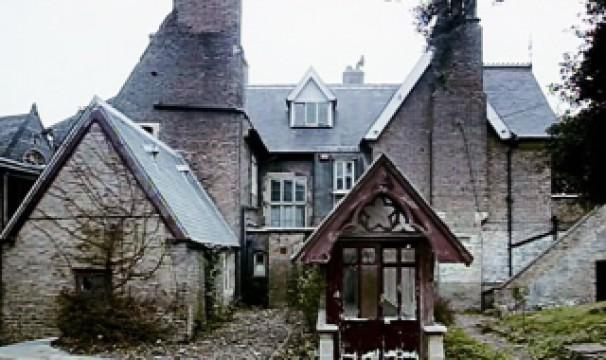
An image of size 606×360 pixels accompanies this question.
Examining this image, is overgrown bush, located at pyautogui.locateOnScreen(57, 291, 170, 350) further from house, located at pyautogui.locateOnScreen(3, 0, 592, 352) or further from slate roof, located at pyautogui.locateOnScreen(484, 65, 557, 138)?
slate roof, located at pyautogui.locateOnScreen(484, 65, 557, 138)

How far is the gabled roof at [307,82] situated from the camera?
120ft

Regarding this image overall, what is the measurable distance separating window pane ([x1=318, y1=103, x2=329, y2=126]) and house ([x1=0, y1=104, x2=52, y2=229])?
13344mm

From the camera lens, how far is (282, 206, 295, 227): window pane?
3641cm

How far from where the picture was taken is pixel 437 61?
56.9 feet

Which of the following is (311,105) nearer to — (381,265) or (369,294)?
(369,294)

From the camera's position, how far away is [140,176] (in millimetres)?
19109

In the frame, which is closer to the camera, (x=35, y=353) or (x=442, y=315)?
(x=35, y=353)

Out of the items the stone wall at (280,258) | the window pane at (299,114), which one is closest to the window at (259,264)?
the stone wall at (280,258)

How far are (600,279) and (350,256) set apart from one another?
53.9ft

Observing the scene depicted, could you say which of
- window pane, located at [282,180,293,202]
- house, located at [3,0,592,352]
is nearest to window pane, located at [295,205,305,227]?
window pane, located at [282,180,293,202]

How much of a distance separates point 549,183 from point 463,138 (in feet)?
12.5

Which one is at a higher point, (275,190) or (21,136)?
(21,136)

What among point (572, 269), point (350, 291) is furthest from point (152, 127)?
point (350, 291)

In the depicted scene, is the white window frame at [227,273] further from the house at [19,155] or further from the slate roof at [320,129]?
the slate roof at [320,129]
